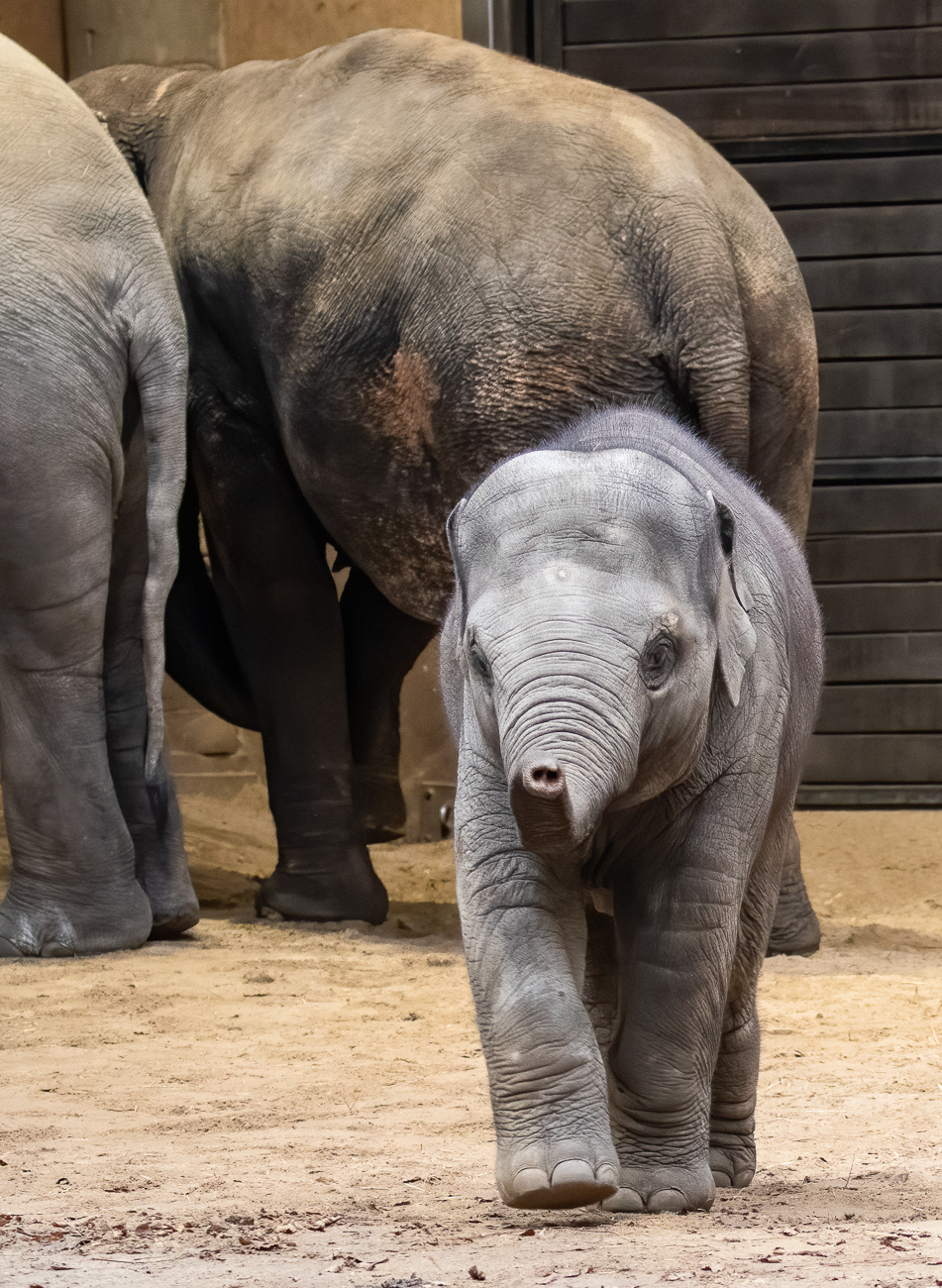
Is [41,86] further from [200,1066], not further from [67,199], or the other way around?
[200,1066]

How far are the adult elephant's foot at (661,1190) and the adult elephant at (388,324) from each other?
2.60m

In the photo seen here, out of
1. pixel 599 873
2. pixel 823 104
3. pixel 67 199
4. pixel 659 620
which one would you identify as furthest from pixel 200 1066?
pixel 823 104

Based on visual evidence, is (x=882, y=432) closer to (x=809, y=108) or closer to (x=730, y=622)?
(x=809, y=108)

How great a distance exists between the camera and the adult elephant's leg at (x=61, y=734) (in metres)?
5.32

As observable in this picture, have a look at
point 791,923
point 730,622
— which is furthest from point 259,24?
point 730,622

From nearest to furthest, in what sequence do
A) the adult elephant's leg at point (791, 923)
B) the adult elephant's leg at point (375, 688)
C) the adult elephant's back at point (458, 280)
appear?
the adult elephant's back at point (458, 280) → the adult elephant's leg at point (791, 923) → the adult elephant's leg at point (375, 688)

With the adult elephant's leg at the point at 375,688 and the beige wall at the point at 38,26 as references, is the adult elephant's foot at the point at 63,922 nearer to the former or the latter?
the adult elephant's leg at the point at 375,688

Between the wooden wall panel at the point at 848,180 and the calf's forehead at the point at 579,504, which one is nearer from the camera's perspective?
the calf's forehead at the point at 579,504

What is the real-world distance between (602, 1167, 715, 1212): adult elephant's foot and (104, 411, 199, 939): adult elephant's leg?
2883 millimetres

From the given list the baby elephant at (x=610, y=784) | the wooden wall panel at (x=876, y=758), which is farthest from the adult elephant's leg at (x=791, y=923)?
the baby elephant at (x=610, y=784)

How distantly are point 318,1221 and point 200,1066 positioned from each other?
1433 millimetres

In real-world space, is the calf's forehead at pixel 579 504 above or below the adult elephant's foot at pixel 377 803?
above

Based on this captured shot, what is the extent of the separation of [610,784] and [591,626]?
22cm

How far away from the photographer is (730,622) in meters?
A: 2.97
